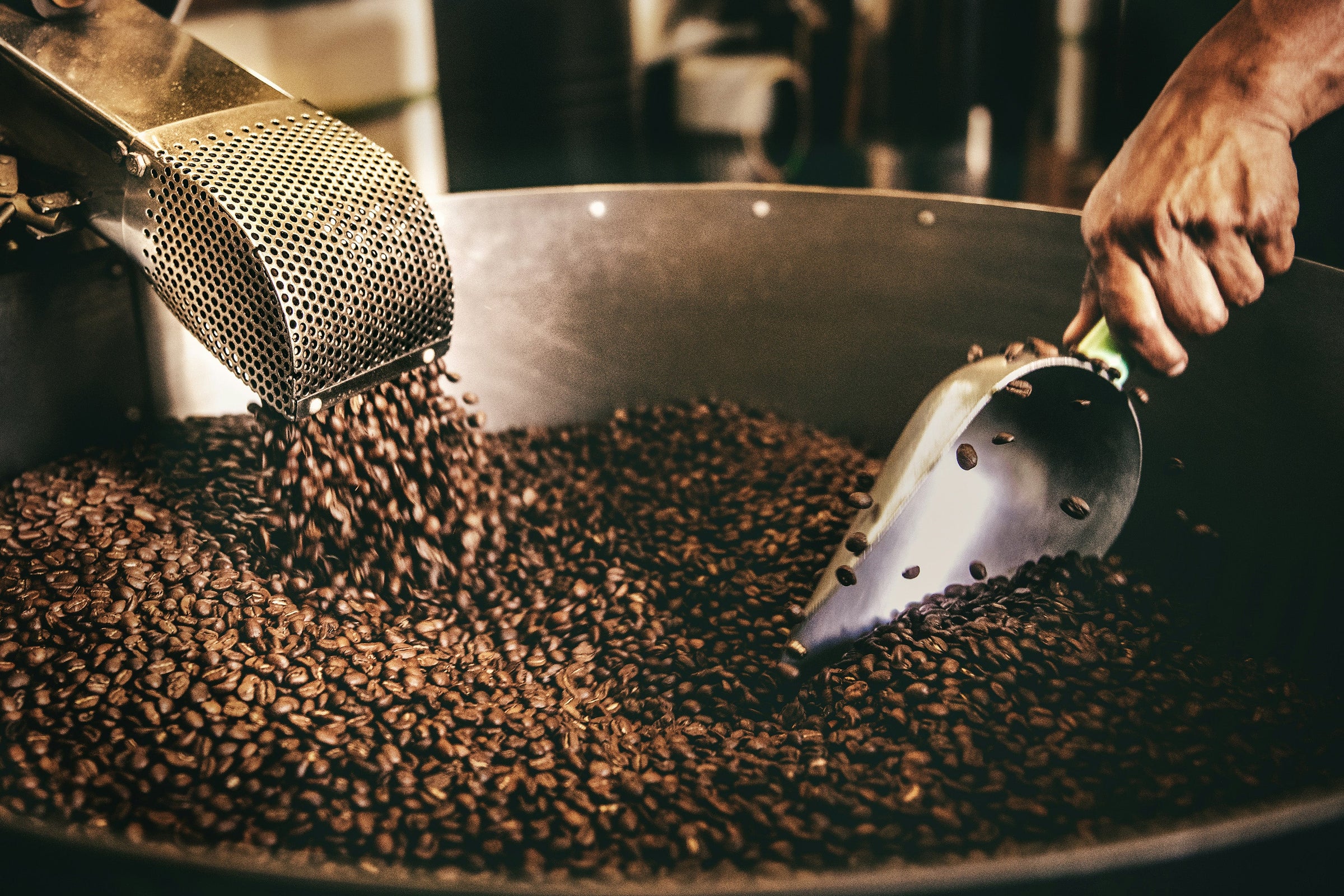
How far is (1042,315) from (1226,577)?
0.41 meters

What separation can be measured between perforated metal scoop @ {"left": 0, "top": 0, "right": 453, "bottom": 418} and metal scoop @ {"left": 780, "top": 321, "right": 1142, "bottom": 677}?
54 cm

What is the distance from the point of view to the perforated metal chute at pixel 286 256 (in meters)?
0.99

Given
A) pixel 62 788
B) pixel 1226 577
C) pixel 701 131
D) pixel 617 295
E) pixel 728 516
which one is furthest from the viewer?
pixel 701 131

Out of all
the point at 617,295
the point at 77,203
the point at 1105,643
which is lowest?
the point at 1105,643

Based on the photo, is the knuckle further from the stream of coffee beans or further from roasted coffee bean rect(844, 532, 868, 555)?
roasted coffee bean rect(844, 532, 868, 555)

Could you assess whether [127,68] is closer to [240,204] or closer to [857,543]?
[240,204]

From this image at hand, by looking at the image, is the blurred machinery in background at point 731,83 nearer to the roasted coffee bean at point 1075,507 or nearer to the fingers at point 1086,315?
the fingers at point 1086,315

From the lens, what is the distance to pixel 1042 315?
1.35m

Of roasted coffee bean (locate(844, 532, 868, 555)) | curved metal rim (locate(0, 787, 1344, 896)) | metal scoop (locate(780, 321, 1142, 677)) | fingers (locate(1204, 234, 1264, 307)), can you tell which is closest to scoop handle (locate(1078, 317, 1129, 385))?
metal scoop (locate(780, 321, 1142, 677))

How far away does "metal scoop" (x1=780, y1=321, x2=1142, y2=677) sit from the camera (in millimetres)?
1059

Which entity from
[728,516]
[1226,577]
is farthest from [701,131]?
[1226,577]

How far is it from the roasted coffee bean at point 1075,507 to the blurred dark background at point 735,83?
1.01 meters

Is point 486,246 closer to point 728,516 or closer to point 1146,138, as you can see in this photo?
point 728,516

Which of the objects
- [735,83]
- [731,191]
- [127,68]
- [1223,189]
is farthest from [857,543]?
[735,83]
